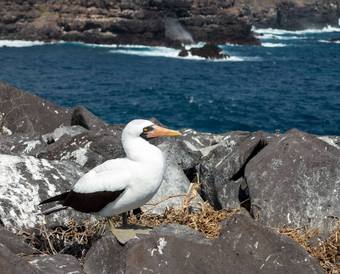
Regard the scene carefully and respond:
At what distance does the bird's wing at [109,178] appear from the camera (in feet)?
14.2

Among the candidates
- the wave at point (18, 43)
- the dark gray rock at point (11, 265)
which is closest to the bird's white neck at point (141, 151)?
the dark gray rock at point (11, 265)

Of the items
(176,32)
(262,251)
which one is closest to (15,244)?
(262,251)

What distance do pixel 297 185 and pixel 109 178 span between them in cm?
274

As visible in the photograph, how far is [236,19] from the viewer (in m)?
77.6

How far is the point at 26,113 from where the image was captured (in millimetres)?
10148

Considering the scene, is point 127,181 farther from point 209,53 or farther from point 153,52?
point 153,52

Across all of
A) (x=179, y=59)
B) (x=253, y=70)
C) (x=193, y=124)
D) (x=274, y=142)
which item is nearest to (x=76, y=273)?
(x=274, y=142)

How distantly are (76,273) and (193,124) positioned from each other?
1992 centimetres

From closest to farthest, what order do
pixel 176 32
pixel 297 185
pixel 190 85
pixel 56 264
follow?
pixel 56 264 < pixel 297 185 < pixel 190 85 < pixel 176 32

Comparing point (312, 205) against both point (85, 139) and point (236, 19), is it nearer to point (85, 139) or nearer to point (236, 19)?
point (85, 139)

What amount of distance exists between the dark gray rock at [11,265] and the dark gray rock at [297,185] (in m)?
3.30

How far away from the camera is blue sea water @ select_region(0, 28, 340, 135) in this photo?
24.4 metres

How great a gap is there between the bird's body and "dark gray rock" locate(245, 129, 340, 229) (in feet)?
6.66

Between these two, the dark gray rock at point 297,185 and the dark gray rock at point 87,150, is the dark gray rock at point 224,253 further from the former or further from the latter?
the dark gray rock at point 87,150
